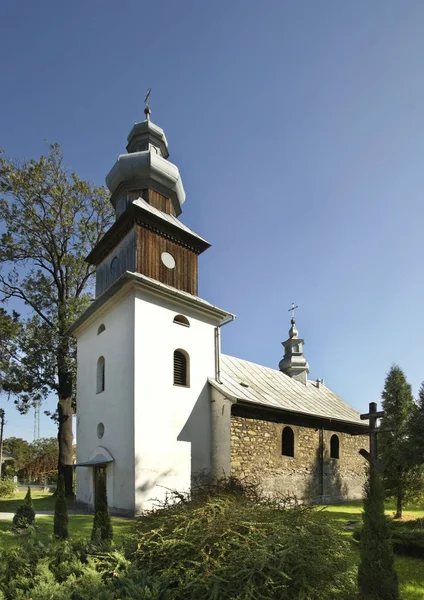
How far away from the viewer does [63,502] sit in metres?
8.12

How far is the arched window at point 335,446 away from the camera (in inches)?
754

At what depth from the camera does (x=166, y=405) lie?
13117 millimetres

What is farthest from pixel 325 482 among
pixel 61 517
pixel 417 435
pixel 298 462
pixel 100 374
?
pixel 61 517

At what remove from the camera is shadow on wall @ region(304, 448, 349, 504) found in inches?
668

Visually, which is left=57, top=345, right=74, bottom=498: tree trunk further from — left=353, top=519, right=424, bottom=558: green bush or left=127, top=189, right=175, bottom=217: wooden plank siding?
left=353, top=519, right=424, bottom=558: green bush

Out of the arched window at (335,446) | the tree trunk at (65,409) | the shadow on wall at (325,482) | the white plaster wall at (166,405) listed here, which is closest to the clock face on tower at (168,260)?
the white plaster wall at (166,405)

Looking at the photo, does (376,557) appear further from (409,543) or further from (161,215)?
(161,215)

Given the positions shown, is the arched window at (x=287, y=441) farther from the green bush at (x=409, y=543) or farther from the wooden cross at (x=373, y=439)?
the wooden cross at (x=373, y=439)

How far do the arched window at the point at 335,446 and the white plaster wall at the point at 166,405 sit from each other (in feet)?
25.4

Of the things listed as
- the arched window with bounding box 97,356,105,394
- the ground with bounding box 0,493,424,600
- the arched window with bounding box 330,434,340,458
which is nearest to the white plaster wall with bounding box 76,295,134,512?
the arched window with bounding box 97,356,105,394

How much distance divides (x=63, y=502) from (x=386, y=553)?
602 centimetres

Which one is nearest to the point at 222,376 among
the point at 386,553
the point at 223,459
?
the point at 223,459

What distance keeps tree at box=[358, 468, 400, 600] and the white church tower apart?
7.77 meters

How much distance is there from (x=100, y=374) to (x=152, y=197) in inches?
273
